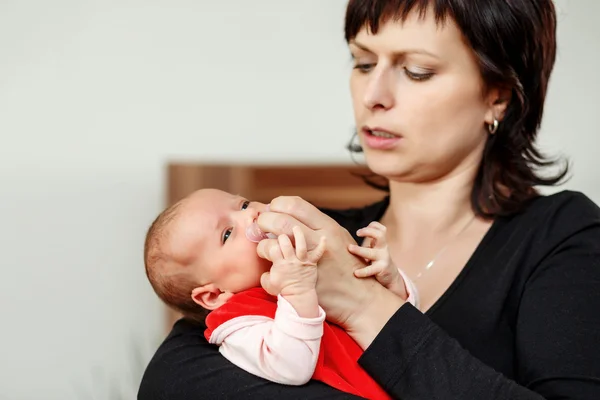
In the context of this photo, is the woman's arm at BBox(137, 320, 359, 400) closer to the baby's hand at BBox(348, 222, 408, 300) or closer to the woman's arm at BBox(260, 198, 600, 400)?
the woman's arm at BBox(260, 198, 600, 400)

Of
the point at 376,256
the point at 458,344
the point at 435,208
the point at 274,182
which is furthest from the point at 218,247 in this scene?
the point at 274,182

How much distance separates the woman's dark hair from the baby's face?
520 mm

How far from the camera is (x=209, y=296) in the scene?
5.14 ft

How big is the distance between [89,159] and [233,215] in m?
1.73

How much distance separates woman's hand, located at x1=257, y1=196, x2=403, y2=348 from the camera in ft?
4.75

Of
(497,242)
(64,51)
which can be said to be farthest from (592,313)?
(64,51)

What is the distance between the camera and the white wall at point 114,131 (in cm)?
311

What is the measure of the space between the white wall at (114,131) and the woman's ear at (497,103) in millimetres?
1510

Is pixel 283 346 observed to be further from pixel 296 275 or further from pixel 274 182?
pixel 274 182

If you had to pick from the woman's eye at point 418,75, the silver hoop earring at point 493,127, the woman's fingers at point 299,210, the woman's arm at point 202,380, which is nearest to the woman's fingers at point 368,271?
the woman's fingers at point 299,210

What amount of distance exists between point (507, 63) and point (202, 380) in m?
0.92

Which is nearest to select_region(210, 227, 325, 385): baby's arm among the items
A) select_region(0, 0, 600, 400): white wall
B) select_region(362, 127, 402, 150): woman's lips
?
select_region(362, 127, 402, 150): woman's lips

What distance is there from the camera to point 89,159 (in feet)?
10.4

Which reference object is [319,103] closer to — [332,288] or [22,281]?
[22,281]
